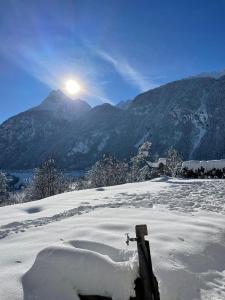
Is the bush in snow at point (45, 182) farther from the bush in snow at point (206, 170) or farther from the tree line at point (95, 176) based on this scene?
the bush in snow at point (206, 170)

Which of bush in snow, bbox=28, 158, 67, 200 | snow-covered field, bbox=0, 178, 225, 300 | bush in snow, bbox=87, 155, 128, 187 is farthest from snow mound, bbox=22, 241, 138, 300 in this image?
bush in snow, bbox=87, 155, 128, 187

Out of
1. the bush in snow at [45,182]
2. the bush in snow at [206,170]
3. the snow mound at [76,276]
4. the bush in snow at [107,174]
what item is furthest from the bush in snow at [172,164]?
the snow mound at [76,276]

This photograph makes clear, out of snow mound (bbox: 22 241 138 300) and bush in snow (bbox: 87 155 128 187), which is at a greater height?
bush in snow (bbox: 87 155 128 187)

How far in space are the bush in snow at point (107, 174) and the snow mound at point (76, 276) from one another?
64.1 meters

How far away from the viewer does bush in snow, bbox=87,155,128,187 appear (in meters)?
71.8

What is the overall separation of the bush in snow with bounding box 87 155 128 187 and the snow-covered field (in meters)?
58.7

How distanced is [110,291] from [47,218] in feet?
20.4

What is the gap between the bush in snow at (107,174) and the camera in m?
71.8

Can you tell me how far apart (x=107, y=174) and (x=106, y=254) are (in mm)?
65306

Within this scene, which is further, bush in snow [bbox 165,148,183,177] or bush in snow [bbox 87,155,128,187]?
bush in snow [bbox 87,155,128,187]

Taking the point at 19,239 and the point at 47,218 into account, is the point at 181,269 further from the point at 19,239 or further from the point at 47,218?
the point at 47,218

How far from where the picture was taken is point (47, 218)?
12.4 meters

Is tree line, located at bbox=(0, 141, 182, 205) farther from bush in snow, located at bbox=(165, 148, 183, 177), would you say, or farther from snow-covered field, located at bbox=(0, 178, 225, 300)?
snow-covered field, located at bbox=(0, 178, 225, 300)

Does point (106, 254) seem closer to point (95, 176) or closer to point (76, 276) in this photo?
point (76, 276)
